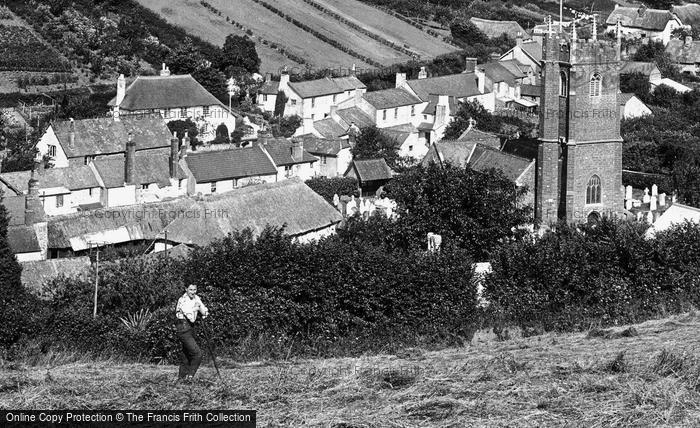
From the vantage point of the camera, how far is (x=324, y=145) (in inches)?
2254

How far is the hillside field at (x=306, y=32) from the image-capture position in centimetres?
8388

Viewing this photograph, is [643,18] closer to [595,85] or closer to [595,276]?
[595,85]

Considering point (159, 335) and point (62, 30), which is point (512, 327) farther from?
point (62, 30)

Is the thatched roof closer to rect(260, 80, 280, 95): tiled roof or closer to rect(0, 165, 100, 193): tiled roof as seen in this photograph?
rect(0, 165, 100, 193): tiled roof

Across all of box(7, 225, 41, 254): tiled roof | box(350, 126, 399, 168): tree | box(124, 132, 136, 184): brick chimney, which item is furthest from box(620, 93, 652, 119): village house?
box(7, 225, 41, 254): tiled roof

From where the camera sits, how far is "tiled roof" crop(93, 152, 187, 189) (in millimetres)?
48875

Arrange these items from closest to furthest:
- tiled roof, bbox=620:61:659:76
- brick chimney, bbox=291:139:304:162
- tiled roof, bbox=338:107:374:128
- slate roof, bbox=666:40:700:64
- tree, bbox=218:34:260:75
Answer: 1. brick chimney, bbox=291:139:304:162
2. tiled roof, bbox=338:107:374:128
3. tree, bbox=218:34:260:75
4. tiled roof, bbox=620:61:659:76
5. slate roof, bbox=666:40:700:64

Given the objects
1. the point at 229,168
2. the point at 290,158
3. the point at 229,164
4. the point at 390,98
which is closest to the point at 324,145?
the point at 290,158

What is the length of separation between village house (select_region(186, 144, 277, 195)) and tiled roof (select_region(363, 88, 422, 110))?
15997 mm

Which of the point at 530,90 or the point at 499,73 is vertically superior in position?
the point at 499,73

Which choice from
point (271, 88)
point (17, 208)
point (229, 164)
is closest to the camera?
point (17, 208)

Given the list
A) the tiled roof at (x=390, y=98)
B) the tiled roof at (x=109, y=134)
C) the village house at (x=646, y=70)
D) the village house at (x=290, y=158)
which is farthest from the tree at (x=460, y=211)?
the village house at (x=646, y=70)

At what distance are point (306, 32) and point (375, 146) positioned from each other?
3385cm

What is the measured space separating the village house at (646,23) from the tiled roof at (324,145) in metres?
50.8
